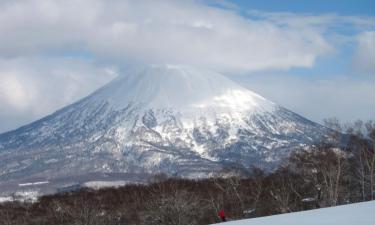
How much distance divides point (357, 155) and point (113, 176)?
14764cm

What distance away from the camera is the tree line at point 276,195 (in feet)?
152

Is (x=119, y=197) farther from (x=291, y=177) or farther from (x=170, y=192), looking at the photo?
(x=291, y=177)

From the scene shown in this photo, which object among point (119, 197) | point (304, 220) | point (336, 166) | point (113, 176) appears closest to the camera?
point (304, 220)

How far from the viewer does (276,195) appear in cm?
4725

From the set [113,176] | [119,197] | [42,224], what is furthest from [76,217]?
[113,176]

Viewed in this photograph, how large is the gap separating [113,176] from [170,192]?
138831 mm

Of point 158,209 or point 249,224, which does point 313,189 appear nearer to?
point 158,209

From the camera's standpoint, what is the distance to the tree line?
4625cm

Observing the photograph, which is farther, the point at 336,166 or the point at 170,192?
the point at 170,192

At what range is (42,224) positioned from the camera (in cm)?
5444

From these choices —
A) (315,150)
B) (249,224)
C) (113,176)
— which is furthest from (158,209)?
(113,176)

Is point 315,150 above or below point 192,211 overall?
above

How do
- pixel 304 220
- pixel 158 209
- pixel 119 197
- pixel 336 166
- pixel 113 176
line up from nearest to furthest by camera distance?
pixel 304 220 < pixel 336 166 < pixel 158 209 < pixel 119 197 < pixel 113 176

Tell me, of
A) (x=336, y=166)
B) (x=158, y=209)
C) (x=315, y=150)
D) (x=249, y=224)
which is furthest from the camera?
(x=315, y=150)
